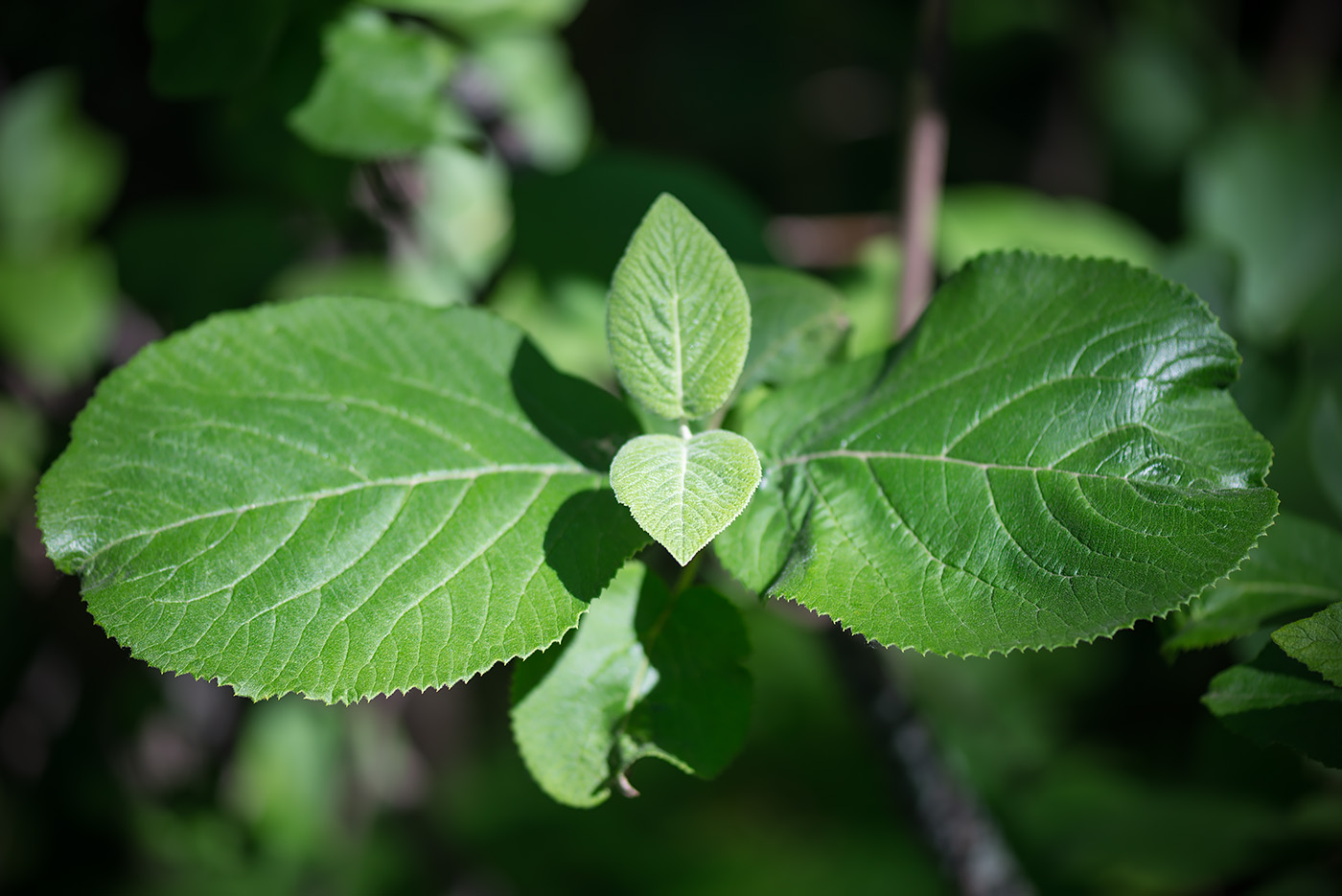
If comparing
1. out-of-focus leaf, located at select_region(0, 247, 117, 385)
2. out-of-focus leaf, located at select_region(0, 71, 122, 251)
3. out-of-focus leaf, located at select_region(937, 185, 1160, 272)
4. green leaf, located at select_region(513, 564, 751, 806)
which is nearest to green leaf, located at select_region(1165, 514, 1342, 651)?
green leaf, located at select_region(513, 564, 751, 806)

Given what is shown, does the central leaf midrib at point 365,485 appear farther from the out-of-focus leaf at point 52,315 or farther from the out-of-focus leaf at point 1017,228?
the out-of-focus leaf at point 52,315

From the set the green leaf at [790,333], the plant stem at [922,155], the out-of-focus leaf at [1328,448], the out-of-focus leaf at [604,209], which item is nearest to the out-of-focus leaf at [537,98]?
the out-of-focus leaf at [604,209]

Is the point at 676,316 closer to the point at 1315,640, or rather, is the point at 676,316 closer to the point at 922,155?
the point at 1315,640

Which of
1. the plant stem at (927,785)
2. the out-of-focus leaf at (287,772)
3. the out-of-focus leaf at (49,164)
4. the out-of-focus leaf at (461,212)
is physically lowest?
the out-of-focus leaf at (287,772)

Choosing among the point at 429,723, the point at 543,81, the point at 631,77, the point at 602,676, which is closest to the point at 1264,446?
the point at 602,676

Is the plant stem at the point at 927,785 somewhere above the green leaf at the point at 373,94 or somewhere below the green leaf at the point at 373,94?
below

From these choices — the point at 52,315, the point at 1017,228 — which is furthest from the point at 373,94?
the point at 52,315

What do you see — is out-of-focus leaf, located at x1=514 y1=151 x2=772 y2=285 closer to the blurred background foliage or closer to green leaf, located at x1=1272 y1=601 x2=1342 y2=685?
the blurred background foliage
